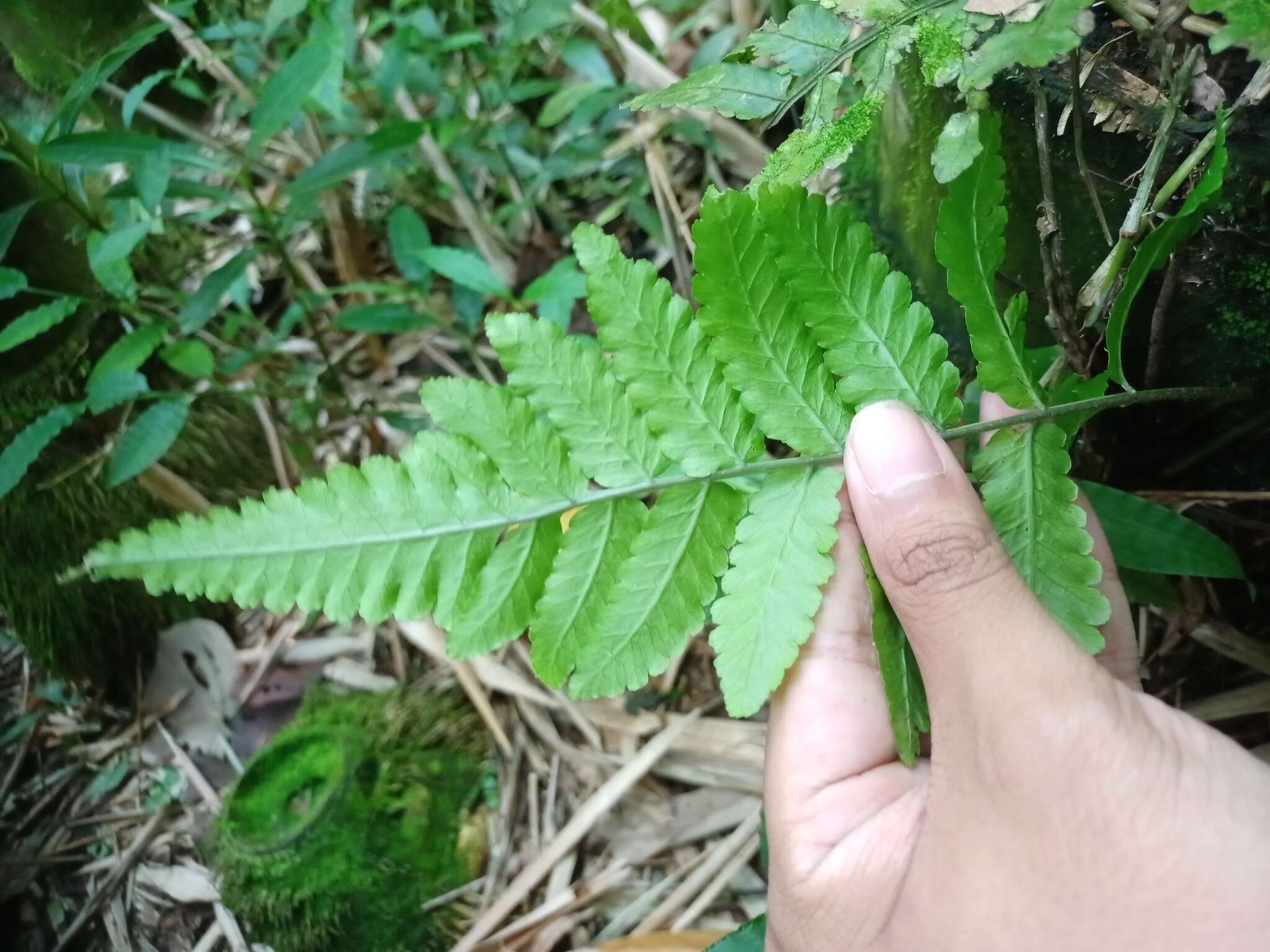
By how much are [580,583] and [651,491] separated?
6.0 inches

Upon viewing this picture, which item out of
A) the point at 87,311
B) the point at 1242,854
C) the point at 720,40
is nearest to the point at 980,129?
the point at 1242,854

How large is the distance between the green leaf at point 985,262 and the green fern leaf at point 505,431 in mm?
539

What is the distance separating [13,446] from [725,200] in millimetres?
1590

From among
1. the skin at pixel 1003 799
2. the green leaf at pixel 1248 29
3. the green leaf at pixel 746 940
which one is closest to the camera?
the green leaf at pixel 1248 29

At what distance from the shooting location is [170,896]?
2.08 m

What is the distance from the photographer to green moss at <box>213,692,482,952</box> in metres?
1.82

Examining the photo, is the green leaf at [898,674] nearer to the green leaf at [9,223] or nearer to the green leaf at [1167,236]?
the green leaf at [1167,236]

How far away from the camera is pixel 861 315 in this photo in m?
1.05

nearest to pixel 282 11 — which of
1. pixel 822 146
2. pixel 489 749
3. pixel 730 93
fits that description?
pixel 730 93

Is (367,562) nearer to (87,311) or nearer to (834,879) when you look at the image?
(834,879)

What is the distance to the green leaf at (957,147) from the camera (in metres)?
0.88

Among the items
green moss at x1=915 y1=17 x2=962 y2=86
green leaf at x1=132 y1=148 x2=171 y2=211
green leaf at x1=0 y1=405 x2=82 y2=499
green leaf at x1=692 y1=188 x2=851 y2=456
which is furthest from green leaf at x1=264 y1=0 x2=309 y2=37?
green moss at x1=915 y1=17 x2=962 y2=86

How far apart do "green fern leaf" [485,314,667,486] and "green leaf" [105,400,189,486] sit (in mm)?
1111

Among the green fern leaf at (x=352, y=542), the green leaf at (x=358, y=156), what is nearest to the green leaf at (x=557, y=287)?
the green leaf at (x=358, y=156)
